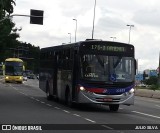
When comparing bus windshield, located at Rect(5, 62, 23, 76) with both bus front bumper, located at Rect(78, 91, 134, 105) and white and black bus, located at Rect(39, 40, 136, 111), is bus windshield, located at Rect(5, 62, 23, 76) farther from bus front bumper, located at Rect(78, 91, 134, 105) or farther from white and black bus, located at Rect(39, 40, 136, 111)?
bus front bumper, located at Rect(78, 91, 134, 105)

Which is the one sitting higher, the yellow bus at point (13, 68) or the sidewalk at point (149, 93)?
the yellow bus at point (13, 68)

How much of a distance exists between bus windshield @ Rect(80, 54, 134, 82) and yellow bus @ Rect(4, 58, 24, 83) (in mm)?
47324

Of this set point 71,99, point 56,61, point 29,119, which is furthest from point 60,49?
point 29,119

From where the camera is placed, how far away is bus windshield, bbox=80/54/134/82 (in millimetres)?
23438

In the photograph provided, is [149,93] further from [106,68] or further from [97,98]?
[97,98]

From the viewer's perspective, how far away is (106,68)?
2348 centimetres

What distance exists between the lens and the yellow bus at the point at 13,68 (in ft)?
231

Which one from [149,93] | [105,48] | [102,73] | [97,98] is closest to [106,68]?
[102,73]

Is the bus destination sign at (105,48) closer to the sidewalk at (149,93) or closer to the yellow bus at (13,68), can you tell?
the sidewalk at (149,93)

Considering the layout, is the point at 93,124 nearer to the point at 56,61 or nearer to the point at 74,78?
the point at 74,78

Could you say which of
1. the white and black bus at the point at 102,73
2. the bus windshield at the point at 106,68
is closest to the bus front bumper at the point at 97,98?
the white and black bus at the point at 102,73

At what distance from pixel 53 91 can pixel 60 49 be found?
A: 111 inches

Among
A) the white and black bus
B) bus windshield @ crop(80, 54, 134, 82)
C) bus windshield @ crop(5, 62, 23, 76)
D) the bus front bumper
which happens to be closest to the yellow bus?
bus windshield @ crop(5, 62, 23, 76)

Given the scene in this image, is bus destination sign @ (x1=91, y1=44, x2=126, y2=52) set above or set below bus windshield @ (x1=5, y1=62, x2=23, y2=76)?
above
